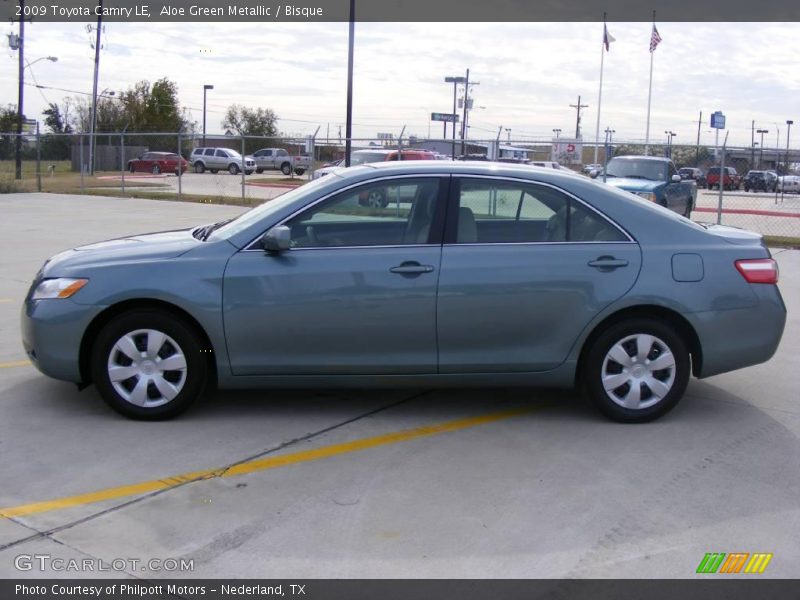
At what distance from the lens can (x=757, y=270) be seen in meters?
5.66

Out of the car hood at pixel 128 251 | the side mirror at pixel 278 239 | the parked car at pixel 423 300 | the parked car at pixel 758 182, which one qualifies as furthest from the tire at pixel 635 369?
the parked car at pixel 758 182

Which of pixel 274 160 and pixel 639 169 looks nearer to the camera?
pixel 639 169

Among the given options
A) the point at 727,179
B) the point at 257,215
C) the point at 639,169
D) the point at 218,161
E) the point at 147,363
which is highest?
the point at 727,179

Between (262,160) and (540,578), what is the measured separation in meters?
47.8

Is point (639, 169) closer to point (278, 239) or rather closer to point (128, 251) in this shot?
point (278, 239)

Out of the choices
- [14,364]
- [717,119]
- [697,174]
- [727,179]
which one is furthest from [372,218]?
[717,119]

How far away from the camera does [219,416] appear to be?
5629 mm

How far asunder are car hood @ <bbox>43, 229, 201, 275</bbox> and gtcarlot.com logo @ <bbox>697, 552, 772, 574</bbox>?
3.43 meters

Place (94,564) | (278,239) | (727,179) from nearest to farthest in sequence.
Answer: (94,564) → (278,239) → (727,179)

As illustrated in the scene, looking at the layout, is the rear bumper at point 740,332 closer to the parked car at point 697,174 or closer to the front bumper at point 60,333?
the front bumper at point 60,333

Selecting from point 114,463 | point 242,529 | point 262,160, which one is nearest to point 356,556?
point 242,529

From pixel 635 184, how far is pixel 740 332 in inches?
512

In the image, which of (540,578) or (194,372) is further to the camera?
(194,372)

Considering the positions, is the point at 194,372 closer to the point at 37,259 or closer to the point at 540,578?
the point at 540,578
